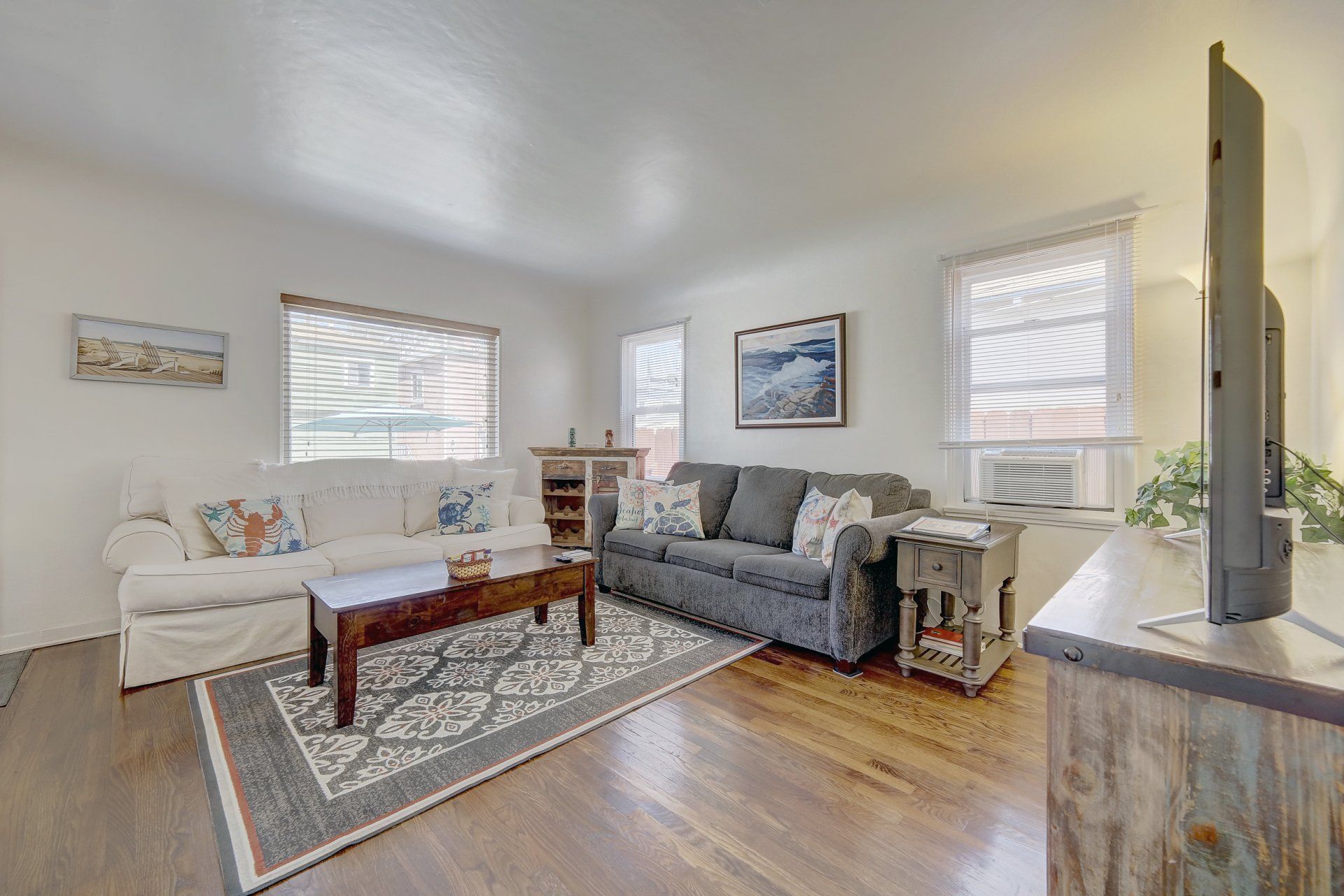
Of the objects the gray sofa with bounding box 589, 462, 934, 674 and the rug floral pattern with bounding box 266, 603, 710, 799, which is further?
the gray sofa with bounding box 589, 462, 934, 674

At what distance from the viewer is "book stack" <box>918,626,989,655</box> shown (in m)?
2.80

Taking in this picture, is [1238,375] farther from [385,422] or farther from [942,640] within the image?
[385,422]

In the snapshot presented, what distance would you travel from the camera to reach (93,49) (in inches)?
80.7

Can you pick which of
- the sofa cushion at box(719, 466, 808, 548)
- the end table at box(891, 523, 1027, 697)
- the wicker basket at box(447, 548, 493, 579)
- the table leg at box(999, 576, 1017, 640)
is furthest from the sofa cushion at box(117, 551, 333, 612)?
the table leg at box(999, 576, 1017, 640)

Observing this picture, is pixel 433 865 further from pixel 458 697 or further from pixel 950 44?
pixel 950 44

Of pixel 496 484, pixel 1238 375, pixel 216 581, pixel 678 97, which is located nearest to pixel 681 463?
pixel 496 484

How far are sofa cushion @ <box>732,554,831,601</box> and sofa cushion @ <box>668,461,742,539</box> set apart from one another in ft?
2.52

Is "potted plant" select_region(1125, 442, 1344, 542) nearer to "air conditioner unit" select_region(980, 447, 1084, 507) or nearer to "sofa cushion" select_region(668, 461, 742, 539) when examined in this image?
"air conditioner unit" select_region(980, 447, 1084, 507)

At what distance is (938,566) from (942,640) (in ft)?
1.63

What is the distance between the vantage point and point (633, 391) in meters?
5.34

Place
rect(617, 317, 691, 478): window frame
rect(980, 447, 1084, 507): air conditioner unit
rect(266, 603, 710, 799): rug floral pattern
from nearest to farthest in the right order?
rect(266, 603, 710, 799): rug floral pattern
rect(980, 447, 1084, 507): air conditioner unit
rect(617, 317, 691, 478): window frame

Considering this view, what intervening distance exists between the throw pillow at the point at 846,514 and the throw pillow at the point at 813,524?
0.05 meters

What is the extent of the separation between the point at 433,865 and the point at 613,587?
2422 millimetres

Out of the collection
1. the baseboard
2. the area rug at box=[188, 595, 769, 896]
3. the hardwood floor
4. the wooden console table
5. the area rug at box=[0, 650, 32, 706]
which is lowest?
the hardwood floor
